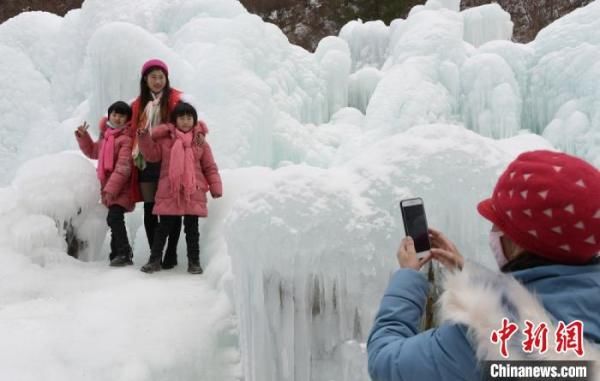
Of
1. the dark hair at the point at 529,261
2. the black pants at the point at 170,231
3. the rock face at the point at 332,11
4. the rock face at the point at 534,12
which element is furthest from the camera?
the rock face at the point at 332,11

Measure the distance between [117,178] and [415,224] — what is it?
2.65 meters

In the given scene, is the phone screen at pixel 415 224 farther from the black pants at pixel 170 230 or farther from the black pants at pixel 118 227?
the black pants at pixel 118 227

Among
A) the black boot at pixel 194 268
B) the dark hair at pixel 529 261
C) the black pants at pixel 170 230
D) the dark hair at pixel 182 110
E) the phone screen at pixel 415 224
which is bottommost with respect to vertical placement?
the black boot at pixel 194 268

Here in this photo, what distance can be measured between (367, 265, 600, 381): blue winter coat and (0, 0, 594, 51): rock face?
22062 mm

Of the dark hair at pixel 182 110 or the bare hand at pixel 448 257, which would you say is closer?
the bare hand at pixel 448 257

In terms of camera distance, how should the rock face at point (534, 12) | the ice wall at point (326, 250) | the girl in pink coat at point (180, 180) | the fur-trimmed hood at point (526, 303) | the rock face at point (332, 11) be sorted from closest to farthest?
the fur-trimmed hood at point (526, 303)
the ice wall at point (326, 250)
the girl in pink coat at point (180, 180)
the rock face at point (534, 12)
the rock face at point (332, 11)

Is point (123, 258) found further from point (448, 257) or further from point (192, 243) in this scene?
point (448, 257)

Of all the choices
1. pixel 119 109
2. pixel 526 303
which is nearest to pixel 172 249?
pixel 119 109

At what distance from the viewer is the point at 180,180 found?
10.9 ft

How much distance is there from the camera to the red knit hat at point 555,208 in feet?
3.09

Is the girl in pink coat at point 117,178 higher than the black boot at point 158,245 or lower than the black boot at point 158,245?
higher

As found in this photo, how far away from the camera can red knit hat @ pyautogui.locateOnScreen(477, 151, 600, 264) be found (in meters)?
0.94

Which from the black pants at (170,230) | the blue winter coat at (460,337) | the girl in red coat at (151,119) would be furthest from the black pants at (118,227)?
the blue winter coat at (460,337)

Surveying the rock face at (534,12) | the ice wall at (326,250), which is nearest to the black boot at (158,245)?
the ice wall at (326,250)
